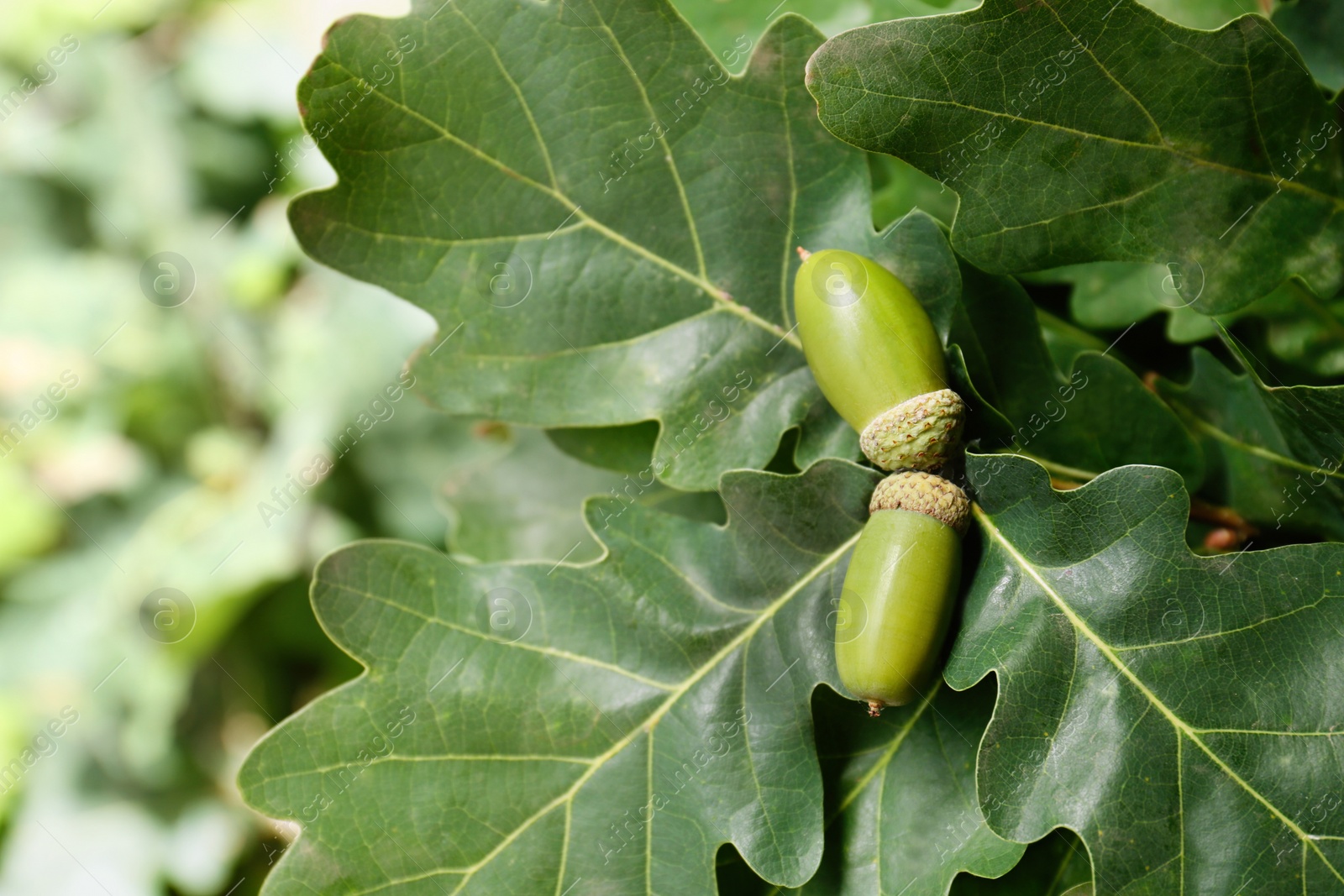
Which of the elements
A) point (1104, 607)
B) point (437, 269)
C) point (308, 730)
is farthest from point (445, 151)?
point (1104, 607)

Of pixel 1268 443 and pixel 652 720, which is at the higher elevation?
pixel 652 720

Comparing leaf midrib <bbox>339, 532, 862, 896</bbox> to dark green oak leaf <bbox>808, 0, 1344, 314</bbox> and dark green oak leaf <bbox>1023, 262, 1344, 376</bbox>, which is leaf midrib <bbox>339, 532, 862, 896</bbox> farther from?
dark green oak leaf <bbox>1023, 262, 1344, 376</bbox>

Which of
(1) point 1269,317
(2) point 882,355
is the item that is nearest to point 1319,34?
(1) point 1269,317
